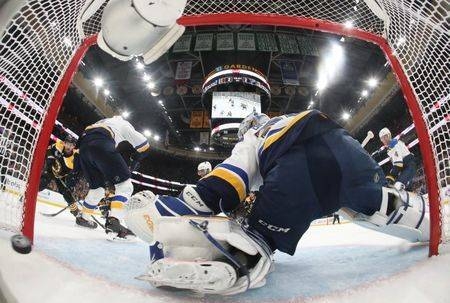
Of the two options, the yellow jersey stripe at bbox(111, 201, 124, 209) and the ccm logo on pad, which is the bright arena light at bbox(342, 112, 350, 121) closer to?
the yellow jersey stripe at bbox(111, 201, 124, 209)

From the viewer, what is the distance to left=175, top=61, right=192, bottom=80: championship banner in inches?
451

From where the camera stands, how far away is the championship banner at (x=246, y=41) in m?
9.76

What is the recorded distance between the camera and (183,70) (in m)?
11.6

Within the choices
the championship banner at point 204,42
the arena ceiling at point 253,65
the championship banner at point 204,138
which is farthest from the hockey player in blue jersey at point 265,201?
the championship banner at point 204,138

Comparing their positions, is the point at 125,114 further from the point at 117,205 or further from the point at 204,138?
the point at 117,205

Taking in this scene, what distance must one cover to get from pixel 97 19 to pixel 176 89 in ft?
39.8

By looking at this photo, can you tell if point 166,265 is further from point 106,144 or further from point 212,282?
point 106,144

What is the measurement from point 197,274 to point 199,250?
11 centimetres

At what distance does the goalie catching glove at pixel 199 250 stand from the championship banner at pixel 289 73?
10008 mm

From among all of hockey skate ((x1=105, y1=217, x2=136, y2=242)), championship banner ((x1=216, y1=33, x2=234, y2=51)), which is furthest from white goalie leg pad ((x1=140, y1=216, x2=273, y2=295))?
championship banner ((x1=216, y1=33, x2=234, y2=51))

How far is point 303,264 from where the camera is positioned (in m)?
1.43

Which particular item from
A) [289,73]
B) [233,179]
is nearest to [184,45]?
[289,73]

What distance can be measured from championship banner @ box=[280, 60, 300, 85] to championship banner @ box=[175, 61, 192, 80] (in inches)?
129

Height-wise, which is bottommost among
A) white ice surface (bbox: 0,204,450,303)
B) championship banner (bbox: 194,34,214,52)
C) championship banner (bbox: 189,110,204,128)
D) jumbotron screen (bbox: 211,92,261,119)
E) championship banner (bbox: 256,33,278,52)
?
championship banner (bbox: 189,110,204,128)
